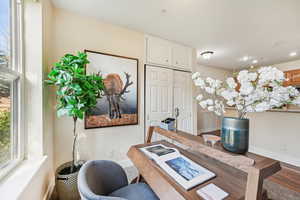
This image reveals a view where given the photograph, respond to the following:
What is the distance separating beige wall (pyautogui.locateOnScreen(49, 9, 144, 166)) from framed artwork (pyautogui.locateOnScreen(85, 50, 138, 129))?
0.11 meters

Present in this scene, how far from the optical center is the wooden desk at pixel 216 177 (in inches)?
20.6

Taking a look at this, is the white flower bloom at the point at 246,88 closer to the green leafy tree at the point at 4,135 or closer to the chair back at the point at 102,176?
the chair back at the point at 102,176

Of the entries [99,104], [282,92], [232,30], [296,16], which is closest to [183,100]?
[232,30]

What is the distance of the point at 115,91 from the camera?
2.29 metres

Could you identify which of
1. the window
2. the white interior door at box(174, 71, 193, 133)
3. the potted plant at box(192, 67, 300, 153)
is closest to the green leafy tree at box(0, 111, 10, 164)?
the window

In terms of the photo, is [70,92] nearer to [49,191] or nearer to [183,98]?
[49,191]

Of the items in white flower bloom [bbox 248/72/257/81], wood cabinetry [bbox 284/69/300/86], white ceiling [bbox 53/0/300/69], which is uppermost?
white ceiling [bbox 53/0/300/69]

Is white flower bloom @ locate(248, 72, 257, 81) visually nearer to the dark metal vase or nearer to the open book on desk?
the dark metal vase

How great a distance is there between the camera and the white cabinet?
2729 millimetres

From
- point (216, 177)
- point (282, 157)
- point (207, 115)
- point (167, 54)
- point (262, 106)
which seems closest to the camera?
point (262, 106)

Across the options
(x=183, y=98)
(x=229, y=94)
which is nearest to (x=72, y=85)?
(x=229, y=94)

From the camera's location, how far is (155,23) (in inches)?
90.0

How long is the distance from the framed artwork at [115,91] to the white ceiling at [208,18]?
0.65 meters

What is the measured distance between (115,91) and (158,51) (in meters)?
1.33
